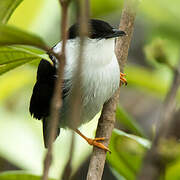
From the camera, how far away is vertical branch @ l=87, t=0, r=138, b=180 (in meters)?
1.79

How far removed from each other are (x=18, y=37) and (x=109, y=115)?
1.07 meters

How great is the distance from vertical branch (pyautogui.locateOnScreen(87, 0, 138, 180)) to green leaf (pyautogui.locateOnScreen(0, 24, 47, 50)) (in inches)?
25.7

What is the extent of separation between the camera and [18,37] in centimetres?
114

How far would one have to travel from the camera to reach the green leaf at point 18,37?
108 centimetres

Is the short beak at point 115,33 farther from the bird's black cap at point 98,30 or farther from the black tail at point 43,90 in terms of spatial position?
the black tail at point 43,90

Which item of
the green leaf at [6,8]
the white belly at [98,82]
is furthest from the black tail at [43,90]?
the green leaf at [6,8]

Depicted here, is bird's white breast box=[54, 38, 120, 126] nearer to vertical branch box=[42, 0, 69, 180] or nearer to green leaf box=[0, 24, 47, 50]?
green leaf box=[0, 24, 47, 50]

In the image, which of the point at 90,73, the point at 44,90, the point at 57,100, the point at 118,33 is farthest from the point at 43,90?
the point at 57,100

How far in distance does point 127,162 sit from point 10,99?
2.38m

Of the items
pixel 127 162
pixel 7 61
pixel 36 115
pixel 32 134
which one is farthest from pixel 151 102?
pixel 7 61

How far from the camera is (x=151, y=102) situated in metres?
5.64

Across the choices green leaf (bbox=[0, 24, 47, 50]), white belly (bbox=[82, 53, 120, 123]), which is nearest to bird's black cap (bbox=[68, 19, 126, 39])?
white belly (bbox=[82, 53, 120, 123])

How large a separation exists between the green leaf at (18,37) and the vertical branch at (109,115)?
25.7 inches

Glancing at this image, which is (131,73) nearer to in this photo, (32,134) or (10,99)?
(32,134)
